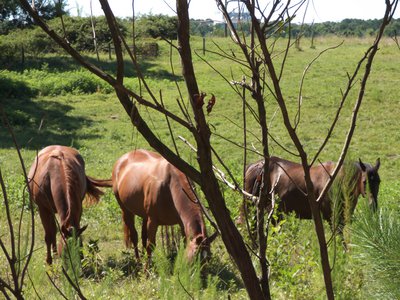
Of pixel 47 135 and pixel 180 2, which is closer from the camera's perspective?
pixel 180 2

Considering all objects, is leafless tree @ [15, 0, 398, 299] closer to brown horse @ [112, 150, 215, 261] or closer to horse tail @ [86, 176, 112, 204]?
brown horse @ [112, 150, 215, 261]

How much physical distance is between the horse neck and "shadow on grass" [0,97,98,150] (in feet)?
31.2

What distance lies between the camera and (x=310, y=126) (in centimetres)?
1803

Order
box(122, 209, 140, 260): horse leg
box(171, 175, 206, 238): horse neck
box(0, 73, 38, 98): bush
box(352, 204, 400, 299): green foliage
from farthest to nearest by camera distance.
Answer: box(0, 73, 38, 98): bush → box(122, 209, 140, 260): horse leg → box(171, 175, 206, 238): horse neck → box(352, 204, 400, 299): green foliage

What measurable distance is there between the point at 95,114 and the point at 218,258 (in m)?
15.1

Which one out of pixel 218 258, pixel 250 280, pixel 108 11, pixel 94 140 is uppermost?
pixel 108 11

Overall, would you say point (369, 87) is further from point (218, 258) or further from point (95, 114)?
point (218, 258)

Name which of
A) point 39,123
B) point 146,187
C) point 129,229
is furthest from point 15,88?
point 146,187

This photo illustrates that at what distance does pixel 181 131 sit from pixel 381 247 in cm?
1571

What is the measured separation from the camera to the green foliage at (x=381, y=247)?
136cm

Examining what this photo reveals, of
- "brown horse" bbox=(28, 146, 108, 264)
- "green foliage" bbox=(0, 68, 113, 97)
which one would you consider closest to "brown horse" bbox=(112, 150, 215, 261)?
"brown horse" bbox=(28, 146, 108, 264)

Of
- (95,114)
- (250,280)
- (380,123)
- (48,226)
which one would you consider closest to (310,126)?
(380,123)

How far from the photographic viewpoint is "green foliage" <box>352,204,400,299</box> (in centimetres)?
136

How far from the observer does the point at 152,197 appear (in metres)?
6.80
